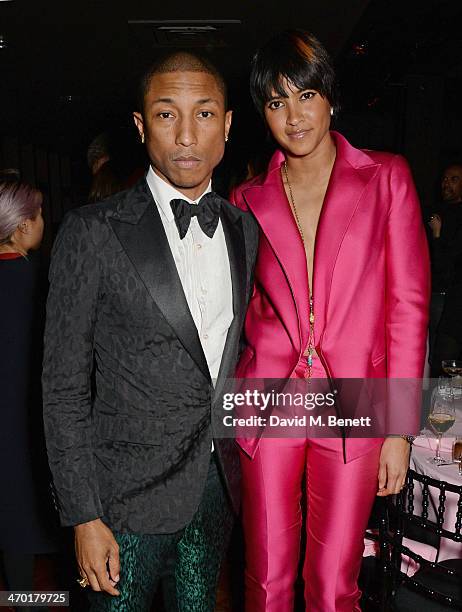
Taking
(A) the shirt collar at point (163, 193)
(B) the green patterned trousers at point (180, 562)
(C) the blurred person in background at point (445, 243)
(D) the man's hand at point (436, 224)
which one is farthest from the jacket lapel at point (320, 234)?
(D) the man's hand at point (436, 224)

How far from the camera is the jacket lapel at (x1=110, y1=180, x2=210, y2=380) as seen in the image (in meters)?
1.22

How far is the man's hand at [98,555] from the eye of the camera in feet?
4.05

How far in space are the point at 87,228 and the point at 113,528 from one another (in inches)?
25.7

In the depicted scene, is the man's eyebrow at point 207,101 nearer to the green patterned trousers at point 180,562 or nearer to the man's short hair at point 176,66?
the man's short hair at point 176,66

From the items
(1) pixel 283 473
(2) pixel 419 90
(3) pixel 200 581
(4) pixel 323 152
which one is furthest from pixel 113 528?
(2) pixel 419 90

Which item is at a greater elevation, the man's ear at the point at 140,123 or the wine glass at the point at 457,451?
the man's ear at the point at 140,123

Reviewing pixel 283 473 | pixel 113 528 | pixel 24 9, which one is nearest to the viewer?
pixel 113 528

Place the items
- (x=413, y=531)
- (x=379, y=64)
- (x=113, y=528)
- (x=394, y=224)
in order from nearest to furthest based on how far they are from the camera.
Result: 1. (x=113, y=528)
2. (x=394, y=224)
3. (x=413, y=531)
4. (x=379, y=64)

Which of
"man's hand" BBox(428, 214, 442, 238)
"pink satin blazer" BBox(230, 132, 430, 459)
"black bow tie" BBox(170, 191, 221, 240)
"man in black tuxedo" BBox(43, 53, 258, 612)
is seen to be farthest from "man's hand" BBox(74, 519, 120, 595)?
"man's hand" BBox(428, 214, 442, 238)

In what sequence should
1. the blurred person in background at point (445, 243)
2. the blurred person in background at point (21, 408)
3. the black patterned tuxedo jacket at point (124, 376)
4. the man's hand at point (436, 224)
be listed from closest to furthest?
the black patterned tuxedo jacket at point (124, 376) → the blurred person in background at point (21, 408) → the blurred person in background at point (445, 243) → the man's hand at point (436, 224)

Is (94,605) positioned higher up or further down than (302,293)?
further down

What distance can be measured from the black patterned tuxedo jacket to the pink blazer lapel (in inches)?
8.8

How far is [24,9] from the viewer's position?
15.2 ft

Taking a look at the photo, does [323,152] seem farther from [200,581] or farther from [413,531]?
[413,531]
